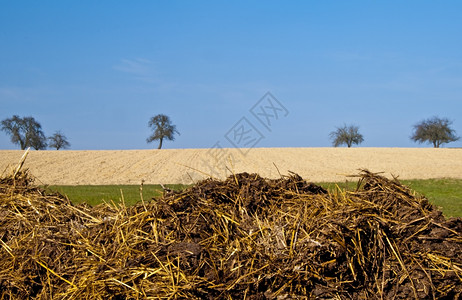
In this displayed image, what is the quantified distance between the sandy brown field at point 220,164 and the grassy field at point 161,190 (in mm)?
3827

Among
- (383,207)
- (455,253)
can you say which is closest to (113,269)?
(383,207)

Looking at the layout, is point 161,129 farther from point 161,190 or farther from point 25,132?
point 161,190

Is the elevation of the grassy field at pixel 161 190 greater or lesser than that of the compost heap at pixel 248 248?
greater

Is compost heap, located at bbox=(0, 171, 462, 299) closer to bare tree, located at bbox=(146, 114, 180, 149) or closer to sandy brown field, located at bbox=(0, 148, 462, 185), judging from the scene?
sandy brown field, located at bbox=(0, 148, 462, 185)

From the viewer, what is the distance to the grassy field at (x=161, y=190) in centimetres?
1633

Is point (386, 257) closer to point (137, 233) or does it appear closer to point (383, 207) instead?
point (383, 207)

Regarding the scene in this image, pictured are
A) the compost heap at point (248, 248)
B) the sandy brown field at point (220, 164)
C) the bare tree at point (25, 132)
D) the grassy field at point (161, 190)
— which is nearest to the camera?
the compost heap at point (248, 248)

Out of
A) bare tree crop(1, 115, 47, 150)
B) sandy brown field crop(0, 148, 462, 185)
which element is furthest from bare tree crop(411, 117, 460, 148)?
bare tree crop(1, 115, 47, 150)

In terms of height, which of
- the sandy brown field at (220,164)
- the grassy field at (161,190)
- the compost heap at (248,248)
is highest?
A: the sandy brown field at (220,164)

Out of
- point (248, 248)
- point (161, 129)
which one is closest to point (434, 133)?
point (161, 129)

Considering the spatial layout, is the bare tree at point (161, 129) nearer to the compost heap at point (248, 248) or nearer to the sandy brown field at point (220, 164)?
the sandy brown field at point (220, 164)

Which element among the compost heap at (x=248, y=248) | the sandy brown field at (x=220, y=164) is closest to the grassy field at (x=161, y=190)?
the sandy brown field at (x=220, y=164)

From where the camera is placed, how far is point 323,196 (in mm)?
4977

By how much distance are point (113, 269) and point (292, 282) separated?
1.60m
